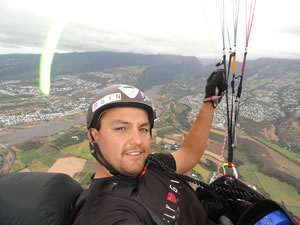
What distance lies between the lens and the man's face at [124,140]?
4.99 ft

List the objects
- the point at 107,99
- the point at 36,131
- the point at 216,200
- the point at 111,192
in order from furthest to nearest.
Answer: the point at 36,131 → the point at 216,200 → the point at 107,99 → the point at 111,192

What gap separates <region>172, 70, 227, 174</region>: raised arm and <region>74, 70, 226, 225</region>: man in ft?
1.92

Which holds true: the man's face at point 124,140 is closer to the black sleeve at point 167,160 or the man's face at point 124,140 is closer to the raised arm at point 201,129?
the black sleeve at point 167,160

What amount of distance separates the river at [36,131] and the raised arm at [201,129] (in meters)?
58.2

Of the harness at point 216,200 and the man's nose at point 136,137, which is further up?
the man's nose at point 136,137

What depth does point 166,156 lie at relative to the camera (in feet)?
8.00

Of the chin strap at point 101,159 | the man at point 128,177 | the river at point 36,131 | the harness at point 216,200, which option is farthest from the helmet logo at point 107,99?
the river at point 36,131

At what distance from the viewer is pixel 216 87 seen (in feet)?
8.41

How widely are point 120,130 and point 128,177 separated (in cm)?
44

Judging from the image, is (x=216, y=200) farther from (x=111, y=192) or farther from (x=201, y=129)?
(x=111, y=192)

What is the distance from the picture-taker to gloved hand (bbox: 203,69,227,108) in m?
2.53

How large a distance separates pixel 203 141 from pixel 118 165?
151 cm

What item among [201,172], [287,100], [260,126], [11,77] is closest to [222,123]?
[260,126]

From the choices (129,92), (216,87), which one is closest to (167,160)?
(129,92)
